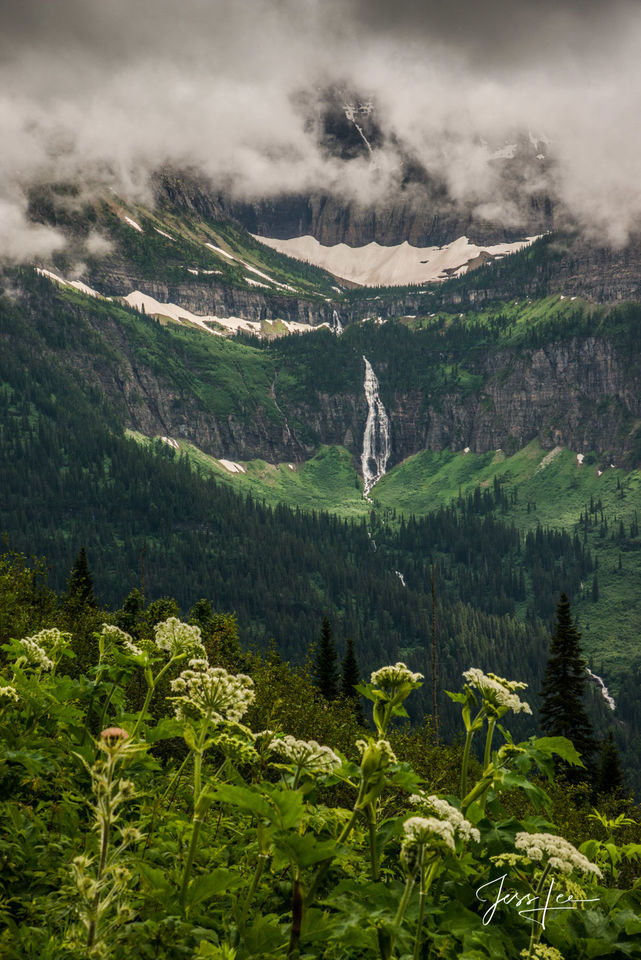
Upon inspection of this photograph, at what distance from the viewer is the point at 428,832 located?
4148 millimetres

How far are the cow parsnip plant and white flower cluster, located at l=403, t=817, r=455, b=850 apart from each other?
0.04ft

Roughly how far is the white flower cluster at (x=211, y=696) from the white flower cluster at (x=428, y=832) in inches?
66.4

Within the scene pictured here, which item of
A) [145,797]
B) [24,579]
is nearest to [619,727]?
[24,579]

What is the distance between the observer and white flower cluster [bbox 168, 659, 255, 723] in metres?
5.22

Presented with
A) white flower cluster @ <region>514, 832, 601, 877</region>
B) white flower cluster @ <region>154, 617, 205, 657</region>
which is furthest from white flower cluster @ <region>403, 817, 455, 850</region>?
white flower cluster @ <region>154, 617, 205, 657</region>

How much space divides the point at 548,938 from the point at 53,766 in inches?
187

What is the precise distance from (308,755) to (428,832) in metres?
1.38

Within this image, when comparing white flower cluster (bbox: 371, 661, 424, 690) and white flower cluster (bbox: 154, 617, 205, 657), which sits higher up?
white flower cluster (bbox: 371, 661, 424, 690)

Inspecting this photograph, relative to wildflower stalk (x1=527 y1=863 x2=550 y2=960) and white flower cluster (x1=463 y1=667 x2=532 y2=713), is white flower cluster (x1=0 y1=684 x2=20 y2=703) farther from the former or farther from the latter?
wildflower stalk (x1=527 y1=863 x2=550 y2=960)

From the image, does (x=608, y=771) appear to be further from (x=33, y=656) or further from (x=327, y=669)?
(x=33, y=656)

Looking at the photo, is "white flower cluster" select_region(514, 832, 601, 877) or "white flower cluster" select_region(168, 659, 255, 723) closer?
"white flower cluster" select_region(514, 832, 601, 877)

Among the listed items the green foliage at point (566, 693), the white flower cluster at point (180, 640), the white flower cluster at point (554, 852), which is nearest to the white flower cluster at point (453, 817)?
the white flower cluster at point (554, 852)

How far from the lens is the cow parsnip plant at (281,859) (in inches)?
165

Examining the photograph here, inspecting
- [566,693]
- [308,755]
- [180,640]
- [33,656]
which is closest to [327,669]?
[566,693]
